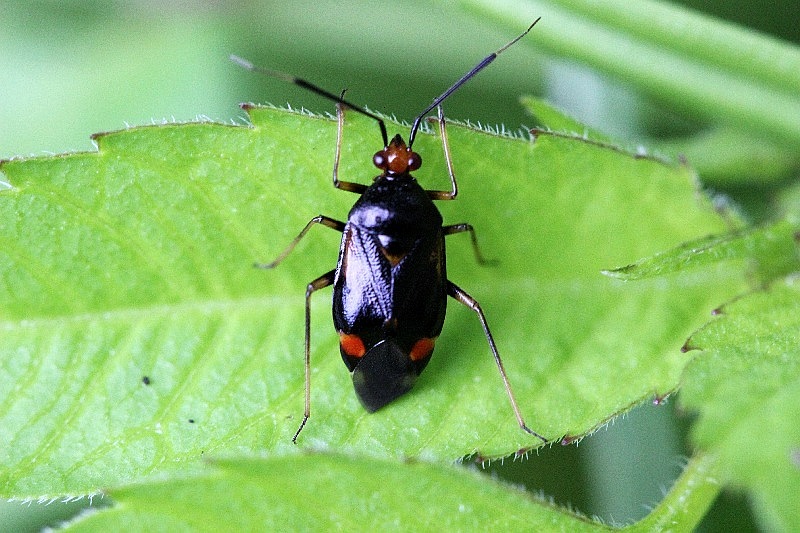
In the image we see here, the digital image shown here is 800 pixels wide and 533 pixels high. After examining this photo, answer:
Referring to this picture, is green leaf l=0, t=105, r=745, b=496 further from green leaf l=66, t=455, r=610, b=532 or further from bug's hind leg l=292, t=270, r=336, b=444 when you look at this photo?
green leaf l=66, t=455, r=610, b=532

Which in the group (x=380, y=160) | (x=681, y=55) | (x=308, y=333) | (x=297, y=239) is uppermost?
(x=681, y=55)

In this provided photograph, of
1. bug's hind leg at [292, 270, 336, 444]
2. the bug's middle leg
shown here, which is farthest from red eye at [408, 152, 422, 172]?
bug's hind leg at [292, 270, 336, 444]

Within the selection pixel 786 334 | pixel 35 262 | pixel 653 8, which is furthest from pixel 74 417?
pixel 653 8

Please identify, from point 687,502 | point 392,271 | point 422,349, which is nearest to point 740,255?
point 687,502

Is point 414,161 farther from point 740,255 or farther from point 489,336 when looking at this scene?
point 740,255

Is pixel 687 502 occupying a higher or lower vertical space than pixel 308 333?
lower

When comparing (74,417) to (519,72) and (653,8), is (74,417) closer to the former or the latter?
(653,8)

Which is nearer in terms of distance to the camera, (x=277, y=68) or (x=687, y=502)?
(x=687, y=502)
